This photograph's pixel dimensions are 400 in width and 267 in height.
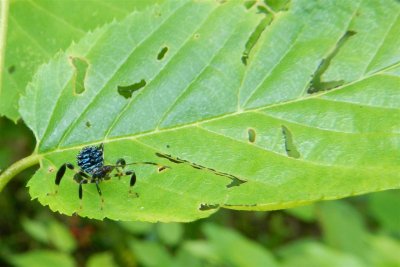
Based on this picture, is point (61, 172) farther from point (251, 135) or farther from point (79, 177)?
point (251, 135)

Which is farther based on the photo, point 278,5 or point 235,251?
point 235,251

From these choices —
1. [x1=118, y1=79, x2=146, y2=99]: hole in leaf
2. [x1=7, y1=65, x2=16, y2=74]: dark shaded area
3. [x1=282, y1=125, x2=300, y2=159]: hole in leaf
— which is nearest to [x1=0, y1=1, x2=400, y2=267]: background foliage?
[x1=7, y1=65, x2=16, y2=74]: dark shaded area

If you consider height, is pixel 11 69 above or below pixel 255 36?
above

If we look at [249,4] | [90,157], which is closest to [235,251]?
[90,157]

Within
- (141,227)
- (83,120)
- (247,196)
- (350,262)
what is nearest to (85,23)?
(83,120)

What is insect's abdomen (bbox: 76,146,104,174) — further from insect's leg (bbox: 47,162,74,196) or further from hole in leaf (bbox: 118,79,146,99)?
hole in leaf (bbox: 118,79,146,99)

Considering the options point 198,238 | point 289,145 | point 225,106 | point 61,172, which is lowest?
point 198,238

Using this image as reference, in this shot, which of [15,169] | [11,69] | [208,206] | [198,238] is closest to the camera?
[208,206]
